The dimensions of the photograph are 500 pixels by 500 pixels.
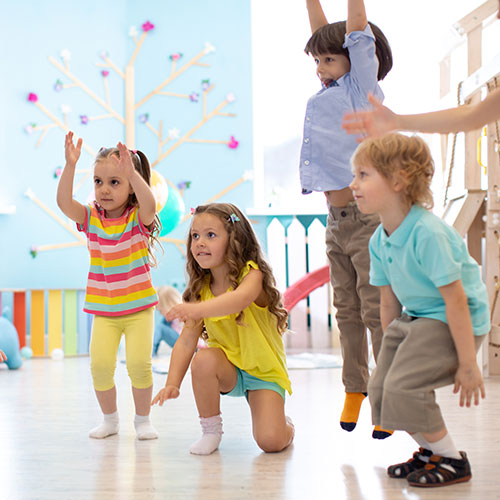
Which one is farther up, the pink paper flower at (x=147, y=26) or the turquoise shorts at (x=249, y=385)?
the pink paper flower at (x=147, y=26)

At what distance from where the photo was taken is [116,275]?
5.89 feet

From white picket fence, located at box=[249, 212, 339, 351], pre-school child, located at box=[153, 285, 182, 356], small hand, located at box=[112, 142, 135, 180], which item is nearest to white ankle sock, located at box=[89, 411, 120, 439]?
small hand, located at box=[112, 142, 135, 180]

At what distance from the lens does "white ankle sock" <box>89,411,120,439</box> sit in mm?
1727

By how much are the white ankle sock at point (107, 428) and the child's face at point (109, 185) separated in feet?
1.75

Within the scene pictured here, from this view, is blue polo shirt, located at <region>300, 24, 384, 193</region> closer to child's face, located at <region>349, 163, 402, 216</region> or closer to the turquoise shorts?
child's face, located at <region>349, 163, 402, 216</region>

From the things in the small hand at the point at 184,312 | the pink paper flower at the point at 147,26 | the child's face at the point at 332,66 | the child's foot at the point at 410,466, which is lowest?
the child's foot at the point at 410,466

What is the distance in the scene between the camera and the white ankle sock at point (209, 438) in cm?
155

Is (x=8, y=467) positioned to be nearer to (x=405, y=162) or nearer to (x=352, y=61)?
(x=405, y=162)

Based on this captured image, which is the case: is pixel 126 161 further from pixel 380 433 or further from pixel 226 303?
pixel 380 433

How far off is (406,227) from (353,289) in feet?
1.52

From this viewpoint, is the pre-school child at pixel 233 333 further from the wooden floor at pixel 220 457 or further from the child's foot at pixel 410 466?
the child's foot at pixel 410 466

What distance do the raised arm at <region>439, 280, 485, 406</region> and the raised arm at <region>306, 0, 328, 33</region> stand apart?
883 mm

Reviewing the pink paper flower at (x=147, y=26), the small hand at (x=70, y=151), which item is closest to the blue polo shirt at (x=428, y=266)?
the small hand at (x=70, y=151)

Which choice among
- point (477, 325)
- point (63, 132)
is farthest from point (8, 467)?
point (63, 132)
